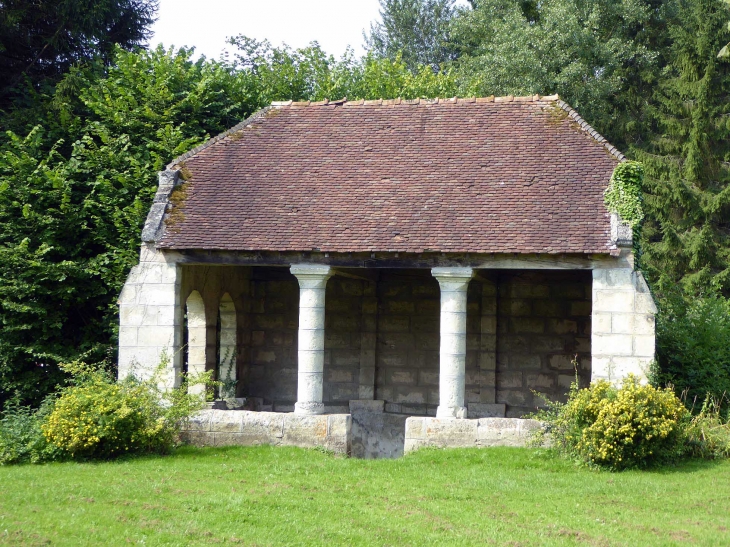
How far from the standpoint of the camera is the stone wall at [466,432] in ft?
43.1

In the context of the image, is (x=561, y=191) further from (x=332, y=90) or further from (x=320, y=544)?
(x=332, y=90)

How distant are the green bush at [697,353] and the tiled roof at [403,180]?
327 centimetres

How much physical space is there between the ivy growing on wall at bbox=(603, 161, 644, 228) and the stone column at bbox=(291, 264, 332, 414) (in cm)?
466

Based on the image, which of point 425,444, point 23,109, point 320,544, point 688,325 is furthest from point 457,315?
point 23,109

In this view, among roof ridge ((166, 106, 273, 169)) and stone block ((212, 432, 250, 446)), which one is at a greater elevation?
roof ridge ((166, 106, 273, 169))

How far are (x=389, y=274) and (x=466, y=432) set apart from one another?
565 cm

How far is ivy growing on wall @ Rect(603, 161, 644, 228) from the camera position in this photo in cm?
1370

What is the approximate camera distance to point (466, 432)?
13281 mm

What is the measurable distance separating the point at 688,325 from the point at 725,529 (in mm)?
7859

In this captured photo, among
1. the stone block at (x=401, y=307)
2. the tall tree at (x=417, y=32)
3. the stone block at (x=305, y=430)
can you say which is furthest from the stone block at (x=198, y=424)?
the tall tree at (x=417, y=32)

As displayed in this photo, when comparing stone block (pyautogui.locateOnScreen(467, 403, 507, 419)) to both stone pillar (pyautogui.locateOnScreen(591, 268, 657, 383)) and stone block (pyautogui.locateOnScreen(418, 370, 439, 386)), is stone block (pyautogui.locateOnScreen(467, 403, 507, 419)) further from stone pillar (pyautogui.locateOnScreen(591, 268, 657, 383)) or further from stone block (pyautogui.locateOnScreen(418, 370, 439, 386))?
stone pillar (pyautogui.locateOnScreen(591, 268, 657, 383))

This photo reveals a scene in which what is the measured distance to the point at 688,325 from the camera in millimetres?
16453

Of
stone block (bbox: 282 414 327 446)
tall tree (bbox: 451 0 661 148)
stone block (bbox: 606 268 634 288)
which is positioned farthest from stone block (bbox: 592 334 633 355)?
tall tree (bbox: 451 0 661 148)

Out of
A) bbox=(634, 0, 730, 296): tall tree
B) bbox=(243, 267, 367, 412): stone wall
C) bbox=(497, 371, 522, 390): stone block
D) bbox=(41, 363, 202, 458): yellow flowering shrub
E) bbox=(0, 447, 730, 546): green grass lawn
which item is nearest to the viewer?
bbox=(0, 447, 730, 546): green grass lawn
